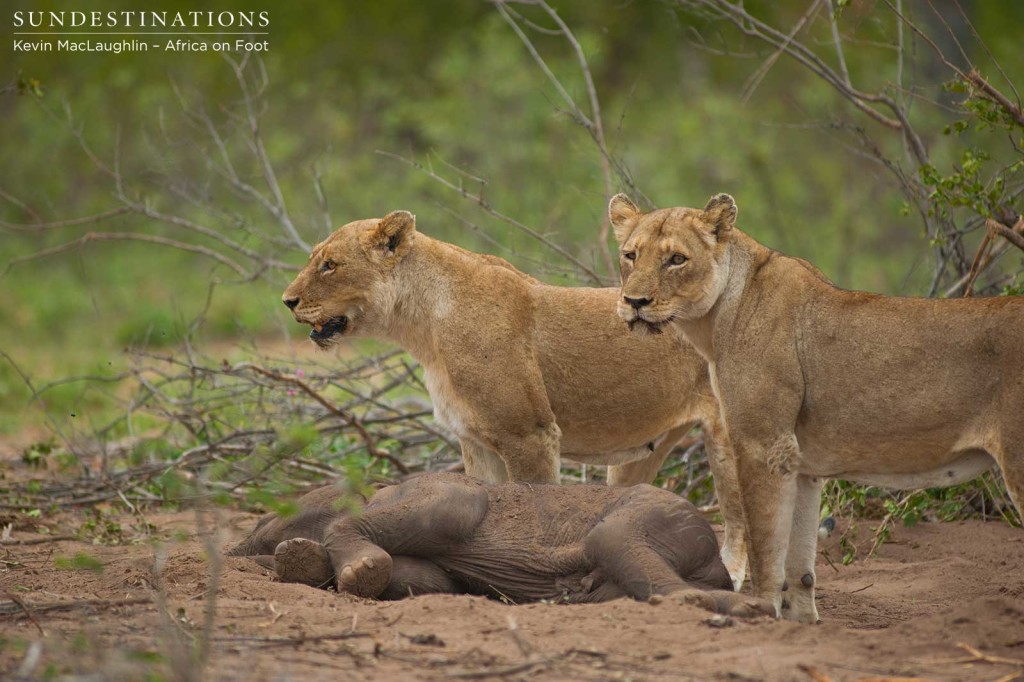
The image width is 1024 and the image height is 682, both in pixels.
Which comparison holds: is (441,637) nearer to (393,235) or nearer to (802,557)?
(802,557)

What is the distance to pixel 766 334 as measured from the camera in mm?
5492

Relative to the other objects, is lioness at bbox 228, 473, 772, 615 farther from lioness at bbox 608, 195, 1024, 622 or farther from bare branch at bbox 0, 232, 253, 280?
bare branch at bbox 0, 232, 253, 280

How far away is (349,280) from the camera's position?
657cm

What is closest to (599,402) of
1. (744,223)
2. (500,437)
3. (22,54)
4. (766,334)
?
(500,437)

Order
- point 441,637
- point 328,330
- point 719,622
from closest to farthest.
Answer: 1. point 441,637
2. point 719,622
3. point 328,330

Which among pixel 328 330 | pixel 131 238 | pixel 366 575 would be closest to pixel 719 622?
pixel 366 575

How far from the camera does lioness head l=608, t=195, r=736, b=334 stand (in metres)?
5.38

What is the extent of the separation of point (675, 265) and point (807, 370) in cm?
70

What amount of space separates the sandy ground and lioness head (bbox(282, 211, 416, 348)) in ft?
4.57

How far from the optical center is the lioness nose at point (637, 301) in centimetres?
533

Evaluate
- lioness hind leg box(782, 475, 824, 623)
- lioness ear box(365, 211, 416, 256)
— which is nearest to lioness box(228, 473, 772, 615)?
lioness hind leg box(782, 475, 824, 623)

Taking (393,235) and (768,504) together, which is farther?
(393,235)

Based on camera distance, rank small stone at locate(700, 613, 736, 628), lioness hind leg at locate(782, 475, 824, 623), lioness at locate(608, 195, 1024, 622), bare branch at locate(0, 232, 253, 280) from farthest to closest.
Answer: bare branch at locate(0, 232, 253, 280), lioness hind leg at locate(782, 475, 824, 623), lioness at locate(608, 195, 1024, 622), small stone at locate(700, 613, 736, 628)

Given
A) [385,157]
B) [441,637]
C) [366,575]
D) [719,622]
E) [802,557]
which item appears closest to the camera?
[441,637]
